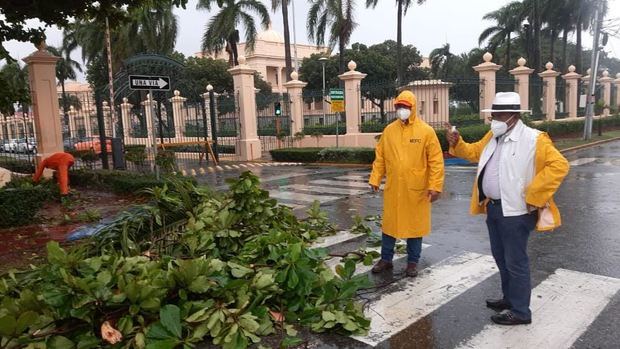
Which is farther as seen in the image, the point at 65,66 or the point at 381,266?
the point at 65,66

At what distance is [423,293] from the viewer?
174 inches

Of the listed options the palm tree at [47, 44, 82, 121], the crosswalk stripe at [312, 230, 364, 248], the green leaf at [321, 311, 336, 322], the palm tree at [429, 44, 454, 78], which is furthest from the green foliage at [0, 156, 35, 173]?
the palm tree at [429, 44, 454, 78]

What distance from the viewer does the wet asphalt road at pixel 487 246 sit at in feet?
11.8

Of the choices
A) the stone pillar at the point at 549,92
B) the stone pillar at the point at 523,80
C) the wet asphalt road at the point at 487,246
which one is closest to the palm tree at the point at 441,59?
the stone pillar at the point at 549,92

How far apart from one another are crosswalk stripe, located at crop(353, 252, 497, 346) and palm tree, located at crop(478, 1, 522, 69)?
134 ft

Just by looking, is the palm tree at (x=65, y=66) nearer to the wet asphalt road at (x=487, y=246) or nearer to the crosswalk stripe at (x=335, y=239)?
the wet asphalt road at (x=487, y=246)

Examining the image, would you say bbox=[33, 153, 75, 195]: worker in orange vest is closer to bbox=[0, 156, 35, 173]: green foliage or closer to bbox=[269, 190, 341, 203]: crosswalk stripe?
bbox=[269, 190, 341, 203]: crosswalk stripe

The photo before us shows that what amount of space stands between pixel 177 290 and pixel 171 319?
1.24 feet

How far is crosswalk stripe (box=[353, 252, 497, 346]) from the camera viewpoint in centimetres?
379

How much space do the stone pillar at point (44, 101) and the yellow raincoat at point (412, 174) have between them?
11441 millimetres

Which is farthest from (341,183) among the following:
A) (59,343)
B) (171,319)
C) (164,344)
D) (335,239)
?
(59,343)

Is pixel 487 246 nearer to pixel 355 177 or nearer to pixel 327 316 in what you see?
pixel 327 316

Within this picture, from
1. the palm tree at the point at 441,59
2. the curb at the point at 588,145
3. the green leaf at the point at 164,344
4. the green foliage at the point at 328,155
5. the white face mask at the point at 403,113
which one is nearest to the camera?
the green leaf at the point at 164,344

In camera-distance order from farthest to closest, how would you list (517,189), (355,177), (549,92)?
(549,92) → (355,177) → (517,189)
